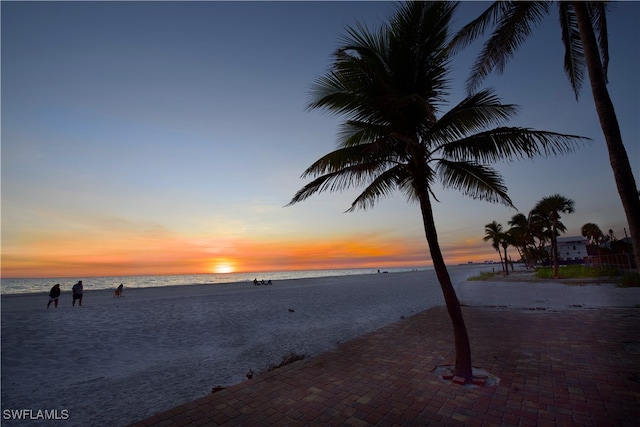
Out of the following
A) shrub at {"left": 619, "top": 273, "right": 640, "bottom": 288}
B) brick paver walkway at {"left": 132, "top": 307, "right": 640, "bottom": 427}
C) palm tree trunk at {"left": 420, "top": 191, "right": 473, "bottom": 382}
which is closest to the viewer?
brick paver walkway at {"left": 132, "top": 307, "right": 640, "bottom": 427}

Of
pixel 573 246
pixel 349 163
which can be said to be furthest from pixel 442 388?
pixel 573 246

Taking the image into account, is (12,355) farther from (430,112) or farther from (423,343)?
(430,112)

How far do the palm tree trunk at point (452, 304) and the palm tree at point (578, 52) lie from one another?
2.72 metres

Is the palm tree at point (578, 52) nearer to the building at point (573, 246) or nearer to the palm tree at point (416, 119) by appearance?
the palm tree at point (416, 119)

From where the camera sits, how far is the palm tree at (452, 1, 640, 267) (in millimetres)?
4223

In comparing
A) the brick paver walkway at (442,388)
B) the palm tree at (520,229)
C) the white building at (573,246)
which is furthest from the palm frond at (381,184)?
the white building at (573,246)

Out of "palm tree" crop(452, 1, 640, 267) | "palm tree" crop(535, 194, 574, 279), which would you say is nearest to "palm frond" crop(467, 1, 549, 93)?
"palm tree" crop(452, 1, 640, 267)

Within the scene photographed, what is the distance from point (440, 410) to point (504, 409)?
953 millimetres

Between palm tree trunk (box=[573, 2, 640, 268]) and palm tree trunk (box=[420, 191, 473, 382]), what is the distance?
2646mm

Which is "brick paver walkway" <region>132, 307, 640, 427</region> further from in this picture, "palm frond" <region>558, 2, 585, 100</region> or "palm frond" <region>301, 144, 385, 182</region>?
"palm frond" <region>558, 2, 585, 100</region>

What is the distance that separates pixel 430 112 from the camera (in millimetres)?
3482

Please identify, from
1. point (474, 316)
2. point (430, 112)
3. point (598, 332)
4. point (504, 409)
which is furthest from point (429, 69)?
point (474, 316)

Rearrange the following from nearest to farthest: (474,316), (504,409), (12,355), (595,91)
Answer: (504,409)
(595,91)
(12,355)
(474,316)

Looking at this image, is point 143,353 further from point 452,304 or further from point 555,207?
point 555,207
